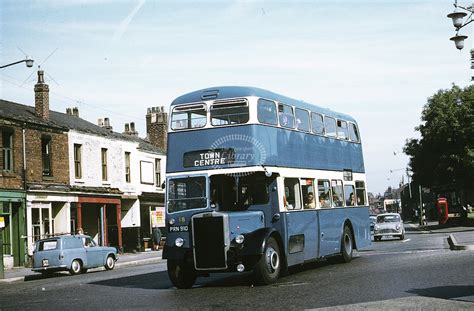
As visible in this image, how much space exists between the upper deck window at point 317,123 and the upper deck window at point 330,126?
1.17ft

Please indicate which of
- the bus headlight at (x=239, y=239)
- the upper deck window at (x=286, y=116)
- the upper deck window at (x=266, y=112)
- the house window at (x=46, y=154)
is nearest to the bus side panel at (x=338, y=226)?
the upper deck window at (x=286, y=116)

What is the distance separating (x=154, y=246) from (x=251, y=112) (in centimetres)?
3040

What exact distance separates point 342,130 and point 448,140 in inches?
1144

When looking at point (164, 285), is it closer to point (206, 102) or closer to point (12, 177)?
point (206, 102)

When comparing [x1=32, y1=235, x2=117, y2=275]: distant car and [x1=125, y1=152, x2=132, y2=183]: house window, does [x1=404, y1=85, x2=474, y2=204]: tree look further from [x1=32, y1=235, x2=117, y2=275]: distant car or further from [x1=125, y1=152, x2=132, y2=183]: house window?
[x1=32, y1=235, x2=117, y2=275]: distant car

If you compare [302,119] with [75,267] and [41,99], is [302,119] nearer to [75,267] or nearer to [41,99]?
[75,267]

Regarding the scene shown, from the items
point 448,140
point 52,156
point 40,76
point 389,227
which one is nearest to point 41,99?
point 40,76

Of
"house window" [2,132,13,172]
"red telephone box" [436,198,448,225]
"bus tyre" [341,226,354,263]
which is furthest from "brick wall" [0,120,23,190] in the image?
"red telephone box" [436,198,448,225]

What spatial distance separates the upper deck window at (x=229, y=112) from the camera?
48.0 feet

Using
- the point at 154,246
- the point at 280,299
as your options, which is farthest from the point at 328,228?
the point at 154,246

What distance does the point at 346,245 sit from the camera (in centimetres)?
1950

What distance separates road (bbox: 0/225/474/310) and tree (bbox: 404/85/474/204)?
30.3 m

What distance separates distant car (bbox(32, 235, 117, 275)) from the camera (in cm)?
2422

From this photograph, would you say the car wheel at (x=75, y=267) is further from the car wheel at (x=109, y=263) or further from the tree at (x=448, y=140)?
the tree at (x=448, y=140)
